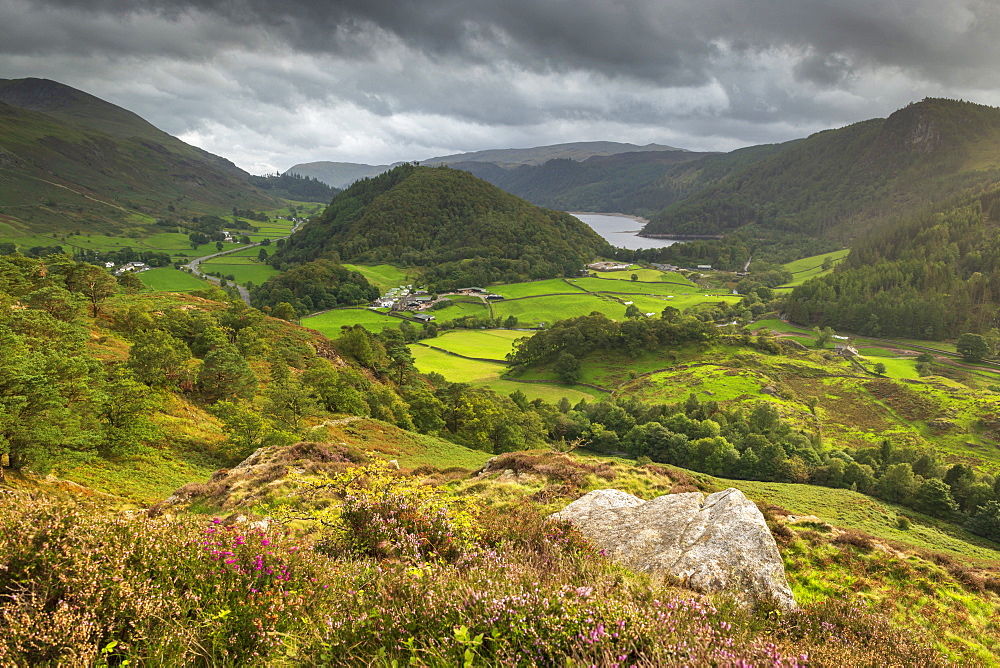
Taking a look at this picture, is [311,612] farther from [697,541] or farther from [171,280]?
[171,280]

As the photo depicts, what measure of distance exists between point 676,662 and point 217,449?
24.0 meters

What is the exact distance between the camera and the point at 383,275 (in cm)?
17150

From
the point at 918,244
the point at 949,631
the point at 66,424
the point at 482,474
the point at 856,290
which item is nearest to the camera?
the point at 949,631

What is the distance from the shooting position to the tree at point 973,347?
9494 centimetres

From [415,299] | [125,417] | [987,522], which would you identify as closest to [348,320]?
[415,299]

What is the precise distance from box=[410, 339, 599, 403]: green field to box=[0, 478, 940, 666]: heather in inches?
2629

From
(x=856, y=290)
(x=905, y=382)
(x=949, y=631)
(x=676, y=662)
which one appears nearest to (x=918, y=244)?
(x=856, y=290)

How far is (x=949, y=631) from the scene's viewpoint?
10.4 metres

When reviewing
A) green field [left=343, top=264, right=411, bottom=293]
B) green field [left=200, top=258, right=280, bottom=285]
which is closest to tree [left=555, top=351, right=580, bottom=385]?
green field [left=343, top=264, right=411, bottom=293]

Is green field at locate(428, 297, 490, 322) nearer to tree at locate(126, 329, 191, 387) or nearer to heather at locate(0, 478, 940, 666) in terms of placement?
tree at locate(126, 329, 191, 387)

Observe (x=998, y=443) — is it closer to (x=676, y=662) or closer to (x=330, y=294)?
(x=676, y=662)

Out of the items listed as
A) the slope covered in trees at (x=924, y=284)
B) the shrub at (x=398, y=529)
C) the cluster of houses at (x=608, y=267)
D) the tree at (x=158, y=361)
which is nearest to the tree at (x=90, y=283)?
the tree at (x=158, y=361)

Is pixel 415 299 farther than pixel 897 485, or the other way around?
pixel 415 299

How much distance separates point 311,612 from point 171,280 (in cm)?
16689
